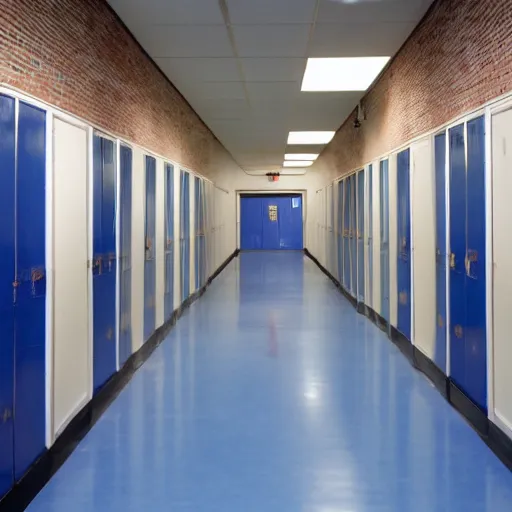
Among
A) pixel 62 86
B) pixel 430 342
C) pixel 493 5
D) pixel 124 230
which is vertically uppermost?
pixel 493 5

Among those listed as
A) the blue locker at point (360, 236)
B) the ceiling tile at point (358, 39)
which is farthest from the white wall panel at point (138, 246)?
the blue locker at point (360, 236)

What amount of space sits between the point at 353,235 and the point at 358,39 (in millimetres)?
→ 4639

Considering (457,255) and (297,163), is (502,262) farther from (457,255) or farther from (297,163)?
(297,163)

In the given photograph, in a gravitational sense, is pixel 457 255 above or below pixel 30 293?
above

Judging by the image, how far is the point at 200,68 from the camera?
257 inches

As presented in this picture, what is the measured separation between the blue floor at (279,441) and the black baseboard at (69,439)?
0.06 metres

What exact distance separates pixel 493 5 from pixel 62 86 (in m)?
2.74

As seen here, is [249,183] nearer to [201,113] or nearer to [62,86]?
[201,113]

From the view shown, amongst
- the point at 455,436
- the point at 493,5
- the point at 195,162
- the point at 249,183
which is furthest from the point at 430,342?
the point at 249,183

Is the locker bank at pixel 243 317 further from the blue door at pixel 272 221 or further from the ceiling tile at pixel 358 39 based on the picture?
the blue door at pixel 272 221

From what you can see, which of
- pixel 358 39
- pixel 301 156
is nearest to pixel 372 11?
pixel 358 39

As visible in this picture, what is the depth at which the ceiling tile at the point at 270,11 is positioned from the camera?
4.46m

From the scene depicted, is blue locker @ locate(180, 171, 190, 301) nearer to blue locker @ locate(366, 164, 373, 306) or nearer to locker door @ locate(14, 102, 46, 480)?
blue locker @ locate(366, 164, 373, 306)

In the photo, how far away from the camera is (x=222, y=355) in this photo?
6098 mm
